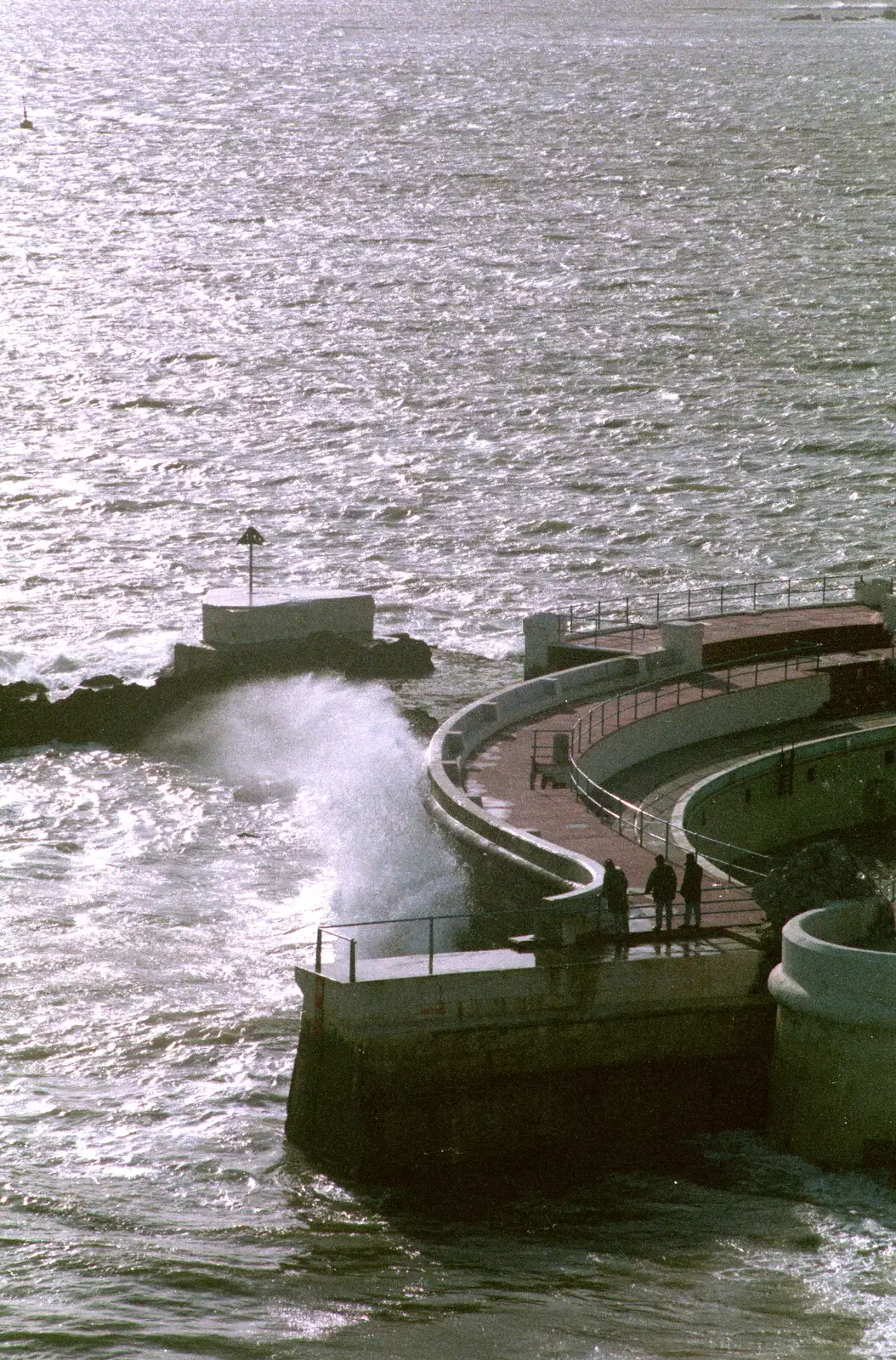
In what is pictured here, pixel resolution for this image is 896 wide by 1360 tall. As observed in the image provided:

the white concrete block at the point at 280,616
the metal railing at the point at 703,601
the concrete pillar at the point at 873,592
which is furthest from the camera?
the metal railing at the point at 703,601

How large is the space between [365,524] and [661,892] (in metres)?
44.8

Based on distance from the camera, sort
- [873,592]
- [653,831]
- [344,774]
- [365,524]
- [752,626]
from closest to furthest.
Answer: [653,831], [344,774], [752,626], [873,592], [365,524]

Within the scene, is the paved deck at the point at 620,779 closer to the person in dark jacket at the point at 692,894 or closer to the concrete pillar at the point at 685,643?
the person in dark jacket at the point at 692,894

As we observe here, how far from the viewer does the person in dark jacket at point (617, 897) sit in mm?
22734

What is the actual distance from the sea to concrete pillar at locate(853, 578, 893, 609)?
29.1 ft

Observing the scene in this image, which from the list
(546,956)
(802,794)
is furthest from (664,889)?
(802,794)

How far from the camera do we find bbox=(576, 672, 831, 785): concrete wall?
3222 cm

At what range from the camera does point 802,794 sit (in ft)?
109

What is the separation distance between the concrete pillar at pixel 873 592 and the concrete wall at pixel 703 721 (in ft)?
19.7

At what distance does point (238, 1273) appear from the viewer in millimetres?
19797

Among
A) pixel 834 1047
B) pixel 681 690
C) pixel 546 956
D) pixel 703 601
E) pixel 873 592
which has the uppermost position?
pixel 873 592

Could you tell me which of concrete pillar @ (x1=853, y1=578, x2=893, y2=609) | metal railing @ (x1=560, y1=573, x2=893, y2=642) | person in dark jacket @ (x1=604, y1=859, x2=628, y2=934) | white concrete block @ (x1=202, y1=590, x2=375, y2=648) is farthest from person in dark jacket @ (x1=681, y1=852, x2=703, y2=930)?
metal railing @ (x1=560, y1=573, x2=893, y2=642)

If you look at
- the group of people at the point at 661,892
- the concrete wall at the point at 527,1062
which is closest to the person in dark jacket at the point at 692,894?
the group of people at the point at 661,892

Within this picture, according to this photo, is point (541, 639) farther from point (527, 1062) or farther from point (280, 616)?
point (527, 1062)
